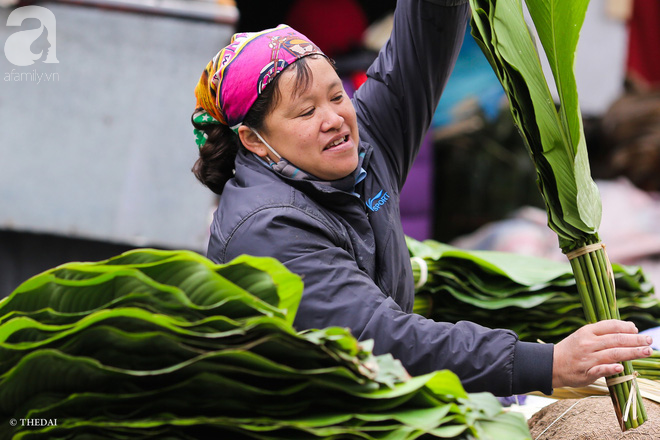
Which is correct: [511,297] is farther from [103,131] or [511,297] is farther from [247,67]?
[103,131]

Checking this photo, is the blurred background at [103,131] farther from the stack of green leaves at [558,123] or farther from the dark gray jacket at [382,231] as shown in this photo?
the stack of green leaves at [558,123]

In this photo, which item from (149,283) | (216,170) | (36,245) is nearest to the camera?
(149,283)

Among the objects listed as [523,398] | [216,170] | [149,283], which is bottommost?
[523,398]

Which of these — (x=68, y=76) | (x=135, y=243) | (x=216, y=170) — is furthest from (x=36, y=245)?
(x=216, y=170)

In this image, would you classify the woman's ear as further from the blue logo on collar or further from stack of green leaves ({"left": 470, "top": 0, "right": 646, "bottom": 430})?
stack of green leaves ({"left": 470, "top": 0, "right": 646, "bottom": 430})

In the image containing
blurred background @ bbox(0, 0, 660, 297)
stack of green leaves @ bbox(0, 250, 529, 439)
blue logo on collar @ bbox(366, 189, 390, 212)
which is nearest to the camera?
stack of green leaves @ bbox(0, 250, 529, 439)

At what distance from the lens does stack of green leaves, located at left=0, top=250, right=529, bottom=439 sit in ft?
3.57

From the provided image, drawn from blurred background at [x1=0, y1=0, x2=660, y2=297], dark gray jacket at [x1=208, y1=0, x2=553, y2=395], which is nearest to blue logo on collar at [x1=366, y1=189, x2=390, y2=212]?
dark gray jacket at [x1=208, y1=0, x2=553, y2=395]

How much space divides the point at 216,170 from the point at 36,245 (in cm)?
223

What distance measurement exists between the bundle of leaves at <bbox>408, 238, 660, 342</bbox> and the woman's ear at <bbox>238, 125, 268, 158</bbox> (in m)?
0.57

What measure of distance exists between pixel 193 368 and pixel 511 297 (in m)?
1.13

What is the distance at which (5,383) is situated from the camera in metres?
1.13

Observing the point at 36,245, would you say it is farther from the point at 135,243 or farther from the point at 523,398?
the point at 523,398

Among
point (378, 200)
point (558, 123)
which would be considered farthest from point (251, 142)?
point (558, 123)
